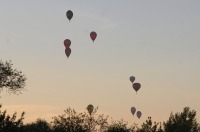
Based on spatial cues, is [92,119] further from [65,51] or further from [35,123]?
[35,123]

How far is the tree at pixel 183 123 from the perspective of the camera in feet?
303

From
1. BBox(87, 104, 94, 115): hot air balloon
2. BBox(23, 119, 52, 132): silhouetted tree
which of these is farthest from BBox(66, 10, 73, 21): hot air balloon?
BBox(23, 119, 52, 132): silhouetted tree

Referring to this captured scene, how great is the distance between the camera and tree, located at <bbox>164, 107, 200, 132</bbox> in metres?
92.4

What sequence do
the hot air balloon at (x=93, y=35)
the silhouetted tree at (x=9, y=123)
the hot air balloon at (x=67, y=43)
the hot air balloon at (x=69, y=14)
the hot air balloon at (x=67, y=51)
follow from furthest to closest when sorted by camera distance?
the hot air balloon at (x=93, y=35)
the hot air balloon at (x=67, y=43)
the hot air balloon at (x=69, y=14)
the hot air balloon at (x=67, y=51)
the silhouetted tree at (x=9, y=123)

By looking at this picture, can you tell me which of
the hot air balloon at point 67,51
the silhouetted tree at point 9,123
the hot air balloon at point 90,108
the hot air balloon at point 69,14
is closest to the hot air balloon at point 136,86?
the hot air balloon at point 67,51

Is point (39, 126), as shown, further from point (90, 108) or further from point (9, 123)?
point (9, 123)

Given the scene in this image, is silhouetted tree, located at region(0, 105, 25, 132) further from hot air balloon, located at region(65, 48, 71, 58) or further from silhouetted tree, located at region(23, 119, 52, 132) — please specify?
silhouetted tree, located at region(23, 119, 52, 132)

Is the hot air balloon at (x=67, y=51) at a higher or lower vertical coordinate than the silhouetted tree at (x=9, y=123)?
higher

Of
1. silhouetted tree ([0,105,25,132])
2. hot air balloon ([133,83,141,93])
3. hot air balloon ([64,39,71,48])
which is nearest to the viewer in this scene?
silhouetted tree ([0,105,25,132])

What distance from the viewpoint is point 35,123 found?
141750 mm

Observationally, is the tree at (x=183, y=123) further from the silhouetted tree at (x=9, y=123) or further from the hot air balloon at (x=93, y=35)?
the silhouetted tree at (x=9, y=123)

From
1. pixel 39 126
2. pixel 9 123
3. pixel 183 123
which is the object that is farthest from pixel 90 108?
pixel 9 123

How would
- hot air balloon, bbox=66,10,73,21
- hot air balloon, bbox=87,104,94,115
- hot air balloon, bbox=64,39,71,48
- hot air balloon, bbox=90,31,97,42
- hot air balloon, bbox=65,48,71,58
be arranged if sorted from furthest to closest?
hot air balloon, bbox=87,104,94,115 → hot air balloon, bbox=90,31,97,42 → hot air balloon, bbox=64,39,71,48 → hot air balloon, bbox=66,10,73,21 → hot air balloon, bbox=65,48,71,58

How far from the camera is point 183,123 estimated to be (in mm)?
92375
